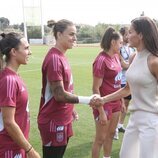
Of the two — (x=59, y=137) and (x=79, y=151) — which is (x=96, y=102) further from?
(x=79, y=151)

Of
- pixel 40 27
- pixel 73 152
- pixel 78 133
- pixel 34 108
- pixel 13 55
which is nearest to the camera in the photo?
pixel 13 55

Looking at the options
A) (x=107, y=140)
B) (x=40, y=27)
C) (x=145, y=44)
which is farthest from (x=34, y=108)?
(x=40, y=27)

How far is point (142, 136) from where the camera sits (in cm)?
388

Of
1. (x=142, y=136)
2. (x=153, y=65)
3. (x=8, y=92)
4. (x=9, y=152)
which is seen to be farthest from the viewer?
(x=142, y=136)

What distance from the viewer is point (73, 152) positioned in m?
6.22

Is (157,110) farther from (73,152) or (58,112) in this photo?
(73,152)

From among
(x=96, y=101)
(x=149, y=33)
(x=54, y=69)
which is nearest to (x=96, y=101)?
(x=96, y=101)

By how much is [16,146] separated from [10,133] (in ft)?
0.63

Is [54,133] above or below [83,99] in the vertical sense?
below

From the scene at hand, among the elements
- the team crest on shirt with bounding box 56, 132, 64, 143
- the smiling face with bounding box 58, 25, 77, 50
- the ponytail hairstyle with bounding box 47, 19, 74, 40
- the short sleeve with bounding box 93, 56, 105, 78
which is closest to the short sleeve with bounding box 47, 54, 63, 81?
the smiling face with bounding box 58, 25, 77, 50

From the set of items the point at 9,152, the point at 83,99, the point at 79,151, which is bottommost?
the point at 79,151

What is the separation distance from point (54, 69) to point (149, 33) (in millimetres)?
1062

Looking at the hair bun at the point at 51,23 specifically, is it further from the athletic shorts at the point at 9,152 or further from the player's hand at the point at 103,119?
the athletic shorts at the point at 9,152

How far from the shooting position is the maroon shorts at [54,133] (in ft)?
13.7
